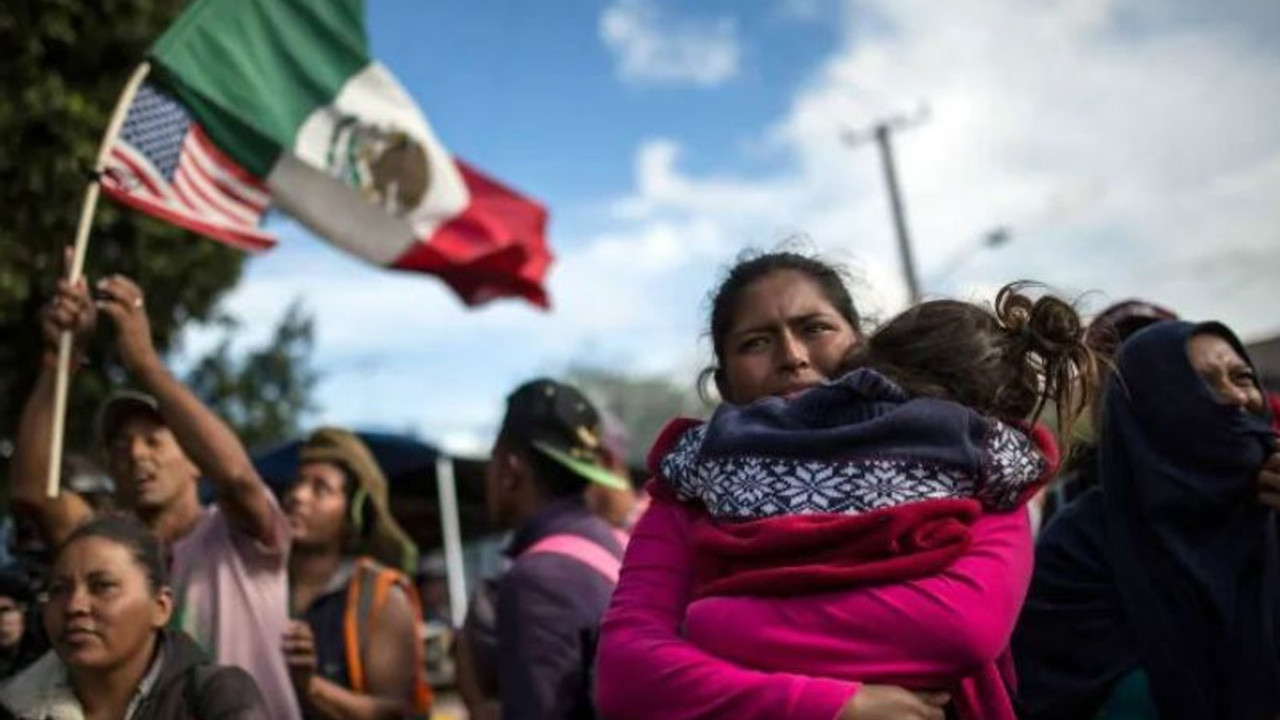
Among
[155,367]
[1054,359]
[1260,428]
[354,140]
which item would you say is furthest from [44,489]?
[1260,428]

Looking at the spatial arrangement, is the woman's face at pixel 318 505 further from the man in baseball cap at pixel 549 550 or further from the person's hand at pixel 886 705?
the person's hand at pixel 886 705

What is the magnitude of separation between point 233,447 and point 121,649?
631 millimetres

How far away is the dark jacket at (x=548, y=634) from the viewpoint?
9.21ft

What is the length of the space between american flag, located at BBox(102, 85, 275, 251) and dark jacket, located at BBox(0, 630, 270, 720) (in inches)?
79.3

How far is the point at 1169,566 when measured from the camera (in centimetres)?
229

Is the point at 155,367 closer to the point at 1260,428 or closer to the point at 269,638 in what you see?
the point at 269,638

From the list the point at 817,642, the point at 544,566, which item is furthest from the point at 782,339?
the point at 544,566

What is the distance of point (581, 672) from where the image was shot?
2.84m

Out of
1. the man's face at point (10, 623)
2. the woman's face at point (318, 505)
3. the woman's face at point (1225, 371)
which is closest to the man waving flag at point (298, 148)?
the woman's face at point (318, 505)

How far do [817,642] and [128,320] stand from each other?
231 cm

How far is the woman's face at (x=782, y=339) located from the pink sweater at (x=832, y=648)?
407 mm

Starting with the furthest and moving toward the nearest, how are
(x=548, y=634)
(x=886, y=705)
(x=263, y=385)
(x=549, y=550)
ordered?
(x=263, y=385) → (x=549, y=550) → (x=548, y=634) → (x=886, y=705)

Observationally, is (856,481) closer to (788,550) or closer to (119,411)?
(788,550)

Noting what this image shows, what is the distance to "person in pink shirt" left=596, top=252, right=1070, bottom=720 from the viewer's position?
1630 mm
